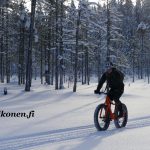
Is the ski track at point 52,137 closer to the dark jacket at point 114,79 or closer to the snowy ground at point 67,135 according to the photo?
the snowy ground at point 67,135

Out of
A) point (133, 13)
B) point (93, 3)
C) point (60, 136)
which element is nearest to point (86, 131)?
point (60, 136)

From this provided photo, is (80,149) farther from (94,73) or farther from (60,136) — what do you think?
(94,73)

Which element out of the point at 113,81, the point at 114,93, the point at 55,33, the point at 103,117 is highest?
the point at 55,33

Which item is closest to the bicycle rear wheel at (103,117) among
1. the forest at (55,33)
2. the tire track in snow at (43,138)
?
the tire track in snow at (43,138)

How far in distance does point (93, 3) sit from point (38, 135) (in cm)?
2638

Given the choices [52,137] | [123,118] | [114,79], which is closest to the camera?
[52,137]

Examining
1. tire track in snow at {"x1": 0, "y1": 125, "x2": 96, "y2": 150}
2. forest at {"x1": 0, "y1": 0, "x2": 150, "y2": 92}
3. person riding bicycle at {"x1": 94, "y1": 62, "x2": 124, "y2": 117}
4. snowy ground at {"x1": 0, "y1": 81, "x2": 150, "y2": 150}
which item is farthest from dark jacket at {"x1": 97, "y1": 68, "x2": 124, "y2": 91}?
forest at {"x1": 0, "y1": 0, "x2": 150, "y2": 92}

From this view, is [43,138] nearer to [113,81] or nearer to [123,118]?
[113,81]

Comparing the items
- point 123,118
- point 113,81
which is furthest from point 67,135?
point 123,118

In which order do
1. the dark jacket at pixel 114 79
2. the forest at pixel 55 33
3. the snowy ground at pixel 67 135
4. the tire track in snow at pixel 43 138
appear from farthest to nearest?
the forest at pixel 55 33 < the dark jacket at pixel 114 79 < the tire track in snow at pixel 43 138 < the snowy ground at pixel 67 135

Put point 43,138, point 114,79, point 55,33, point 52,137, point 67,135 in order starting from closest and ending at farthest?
point 43,138 < point 52,137 < point 67,135 < point 114,79 < point 55,33

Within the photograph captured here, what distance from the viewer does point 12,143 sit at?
28.6 feet

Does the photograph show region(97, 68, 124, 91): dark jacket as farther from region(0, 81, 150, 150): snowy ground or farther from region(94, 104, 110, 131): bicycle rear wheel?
region(0, 81, 150, 150): snowy ground

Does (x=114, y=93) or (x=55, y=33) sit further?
(x=55, y=33)
